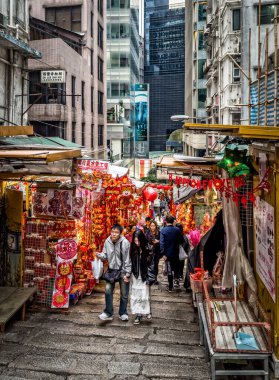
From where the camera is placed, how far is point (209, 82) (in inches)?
1565

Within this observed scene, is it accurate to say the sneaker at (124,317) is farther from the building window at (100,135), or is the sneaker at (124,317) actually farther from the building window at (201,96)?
the building window at (201,96)

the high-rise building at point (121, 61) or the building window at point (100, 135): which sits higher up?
the high-rise building at point (121, 61)

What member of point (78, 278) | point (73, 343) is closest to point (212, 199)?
point (78, 278)

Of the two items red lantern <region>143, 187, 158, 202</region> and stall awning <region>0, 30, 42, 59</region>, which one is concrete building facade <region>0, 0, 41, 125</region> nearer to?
stall awning <region>0, 30, 42, 59</region>

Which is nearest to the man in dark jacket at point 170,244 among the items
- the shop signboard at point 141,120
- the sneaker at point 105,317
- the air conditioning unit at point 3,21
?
the sneaker at point 105,317

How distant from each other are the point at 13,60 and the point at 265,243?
14346mm

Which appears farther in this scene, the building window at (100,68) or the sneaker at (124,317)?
the building window at (100,68)

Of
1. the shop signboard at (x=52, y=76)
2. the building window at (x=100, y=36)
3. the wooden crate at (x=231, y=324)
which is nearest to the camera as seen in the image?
the wooden crate at (x=231, y=324)

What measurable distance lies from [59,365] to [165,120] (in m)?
164

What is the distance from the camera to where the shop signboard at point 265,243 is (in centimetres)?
693

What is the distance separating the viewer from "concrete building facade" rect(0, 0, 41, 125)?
56.6 ft

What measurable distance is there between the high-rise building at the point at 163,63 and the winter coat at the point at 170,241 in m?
156

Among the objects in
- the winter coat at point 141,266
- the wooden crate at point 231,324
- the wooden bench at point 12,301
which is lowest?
the wooden bench at point 12,301

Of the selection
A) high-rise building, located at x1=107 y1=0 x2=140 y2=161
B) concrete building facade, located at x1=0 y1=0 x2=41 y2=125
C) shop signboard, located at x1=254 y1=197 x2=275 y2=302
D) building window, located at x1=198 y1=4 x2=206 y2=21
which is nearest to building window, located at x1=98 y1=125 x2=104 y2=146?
high-rise building, located at x1=107 y1=0 x2=140 y2=161
